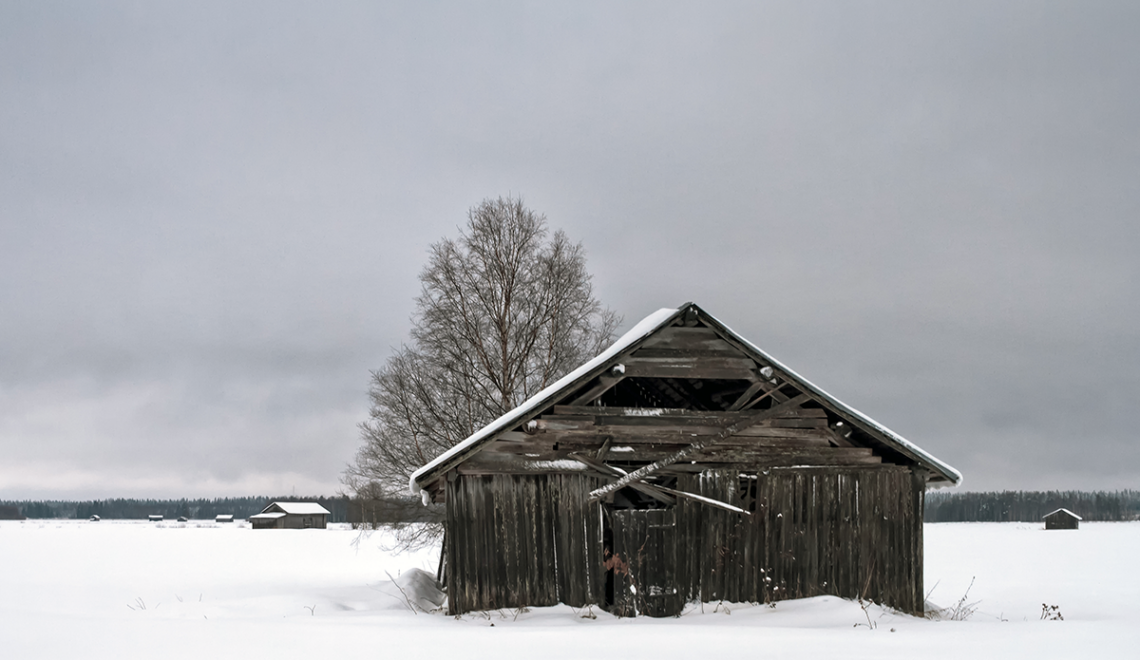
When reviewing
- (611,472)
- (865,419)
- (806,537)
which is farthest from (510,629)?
(865,419)

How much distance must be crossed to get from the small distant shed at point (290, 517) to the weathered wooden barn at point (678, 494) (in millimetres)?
84267

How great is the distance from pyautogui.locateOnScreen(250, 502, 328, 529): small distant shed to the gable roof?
277 ft

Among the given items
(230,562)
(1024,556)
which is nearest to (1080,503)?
(1024,556)

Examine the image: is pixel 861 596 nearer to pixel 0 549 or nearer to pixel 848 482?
pixel 848 482

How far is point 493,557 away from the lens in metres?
13.4

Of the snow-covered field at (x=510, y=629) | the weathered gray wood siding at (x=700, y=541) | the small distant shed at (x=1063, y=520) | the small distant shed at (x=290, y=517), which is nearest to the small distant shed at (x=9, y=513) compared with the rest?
the small distant shed at (x=290, y=517)

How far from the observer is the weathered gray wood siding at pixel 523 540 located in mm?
13367

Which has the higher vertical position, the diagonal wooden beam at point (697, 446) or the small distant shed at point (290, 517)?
the diagonal wooden beam at point (697, 446)

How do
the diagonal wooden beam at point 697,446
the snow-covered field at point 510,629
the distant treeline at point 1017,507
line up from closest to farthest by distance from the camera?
1. the snow-covered field at point 510,629
2. the diagonal wooden beam at point 697,446
3. the distant treeline at point 1017,507

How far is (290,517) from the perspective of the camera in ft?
298

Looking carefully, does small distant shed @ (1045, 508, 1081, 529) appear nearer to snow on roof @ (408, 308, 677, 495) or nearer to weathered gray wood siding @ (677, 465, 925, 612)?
weathered gray wood siding @ (677, 465, 925, 612)

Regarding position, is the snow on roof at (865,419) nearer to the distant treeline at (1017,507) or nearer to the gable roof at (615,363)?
the gable roof at (615,363)

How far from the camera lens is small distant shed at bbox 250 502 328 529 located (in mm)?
90625

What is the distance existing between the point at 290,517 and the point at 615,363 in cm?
8607
